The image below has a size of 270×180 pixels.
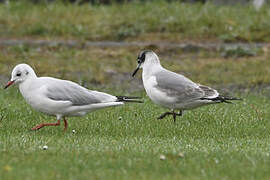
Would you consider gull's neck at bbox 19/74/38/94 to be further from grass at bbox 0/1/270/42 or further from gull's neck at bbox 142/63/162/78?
grass at bbox 0/1/270/42

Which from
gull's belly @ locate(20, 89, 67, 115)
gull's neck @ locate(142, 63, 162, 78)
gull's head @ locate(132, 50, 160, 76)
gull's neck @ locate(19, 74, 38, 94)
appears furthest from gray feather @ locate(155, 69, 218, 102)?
gull's neck @ locate(19, 74, 38, 94)

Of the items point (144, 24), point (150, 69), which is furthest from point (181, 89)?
point (144, 24)

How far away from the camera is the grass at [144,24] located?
1631cm

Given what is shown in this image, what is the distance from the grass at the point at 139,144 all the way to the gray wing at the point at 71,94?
0.41 meters

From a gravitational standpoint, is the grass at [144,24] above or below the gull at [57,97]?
below

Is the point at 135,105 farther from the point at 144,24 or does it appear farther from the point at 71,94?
the point at 144,24

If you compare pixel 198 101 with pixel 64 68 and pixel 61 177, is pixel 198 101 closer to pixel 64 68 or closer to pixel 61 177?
pixel 61 177

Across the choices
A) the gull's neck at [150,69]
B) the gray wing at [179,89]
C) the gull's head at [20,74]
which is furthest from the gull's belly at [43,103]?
the gull's neck at [150,69]

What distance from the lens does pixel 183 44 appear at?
15.8m

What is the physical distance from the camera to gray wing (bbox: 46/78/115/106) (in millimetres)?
7848

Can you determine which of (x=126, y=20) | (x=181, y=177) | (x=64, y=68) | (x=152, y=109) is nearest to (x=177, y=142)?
(x=181, y=177)

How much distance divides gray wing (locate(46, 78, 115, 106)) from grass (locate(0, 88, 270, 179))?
1.35 feet

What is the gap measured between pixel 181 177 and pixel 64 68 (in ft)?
29.5

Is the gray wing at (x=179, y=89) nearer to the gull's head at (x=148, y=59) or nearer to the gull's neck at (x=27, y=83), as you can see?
the gull's head at (x=148, y=59)
